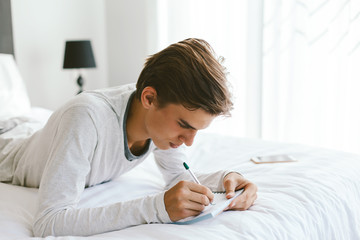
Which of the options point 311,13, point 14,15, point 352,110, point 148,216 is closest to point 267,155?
point 148,216

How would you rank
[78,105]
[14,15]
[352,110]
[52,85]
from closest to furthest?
[78,105] < [352,110] < [14,15] < [52,85]

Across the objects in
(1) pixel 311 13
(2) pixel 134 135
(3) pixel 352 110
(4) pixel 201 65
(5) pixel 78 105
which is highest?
(1) pixel 311 13

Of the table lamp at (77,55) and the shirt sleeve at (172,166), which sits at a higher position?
the table lamp at (77,55)

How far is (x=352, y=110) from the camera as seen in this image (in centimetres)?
252

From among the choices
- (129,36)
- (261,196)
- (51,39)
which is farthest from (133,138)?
(129,36)

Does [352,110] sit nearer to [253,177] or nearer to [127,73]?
[253,177]

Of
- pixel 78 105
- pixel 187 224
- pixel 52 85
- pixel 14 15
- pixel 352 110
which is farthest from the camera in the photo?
pixel 52 85

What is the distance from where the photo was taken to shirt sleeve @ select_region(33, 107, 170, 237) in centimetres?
86

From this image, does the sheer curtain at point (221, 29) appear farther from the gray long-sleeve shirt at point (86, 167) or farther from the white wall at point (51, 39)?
the gray long-sleeve shirt at point (86, 167)

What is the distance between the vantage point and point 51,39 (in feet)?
10.0

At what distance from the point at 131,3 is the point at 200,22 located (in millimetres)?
722

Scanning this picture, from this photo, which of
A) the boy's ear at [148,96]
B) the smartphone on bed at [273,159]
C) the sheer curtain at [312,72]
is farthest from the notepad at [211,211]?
the sheer curtain at [312,72]

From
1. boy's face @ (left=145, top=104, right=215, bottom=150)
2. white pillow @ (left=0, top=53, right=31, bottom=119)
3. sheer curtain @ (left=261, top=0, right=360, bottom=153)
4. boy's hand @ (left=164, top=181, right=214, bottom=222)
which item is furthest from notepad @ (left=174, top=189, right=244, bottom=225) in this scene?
sheer curtain @ (left=261, top=0, right=360, bottom=153)

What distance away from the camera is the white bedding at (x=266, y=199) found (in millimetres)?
870
